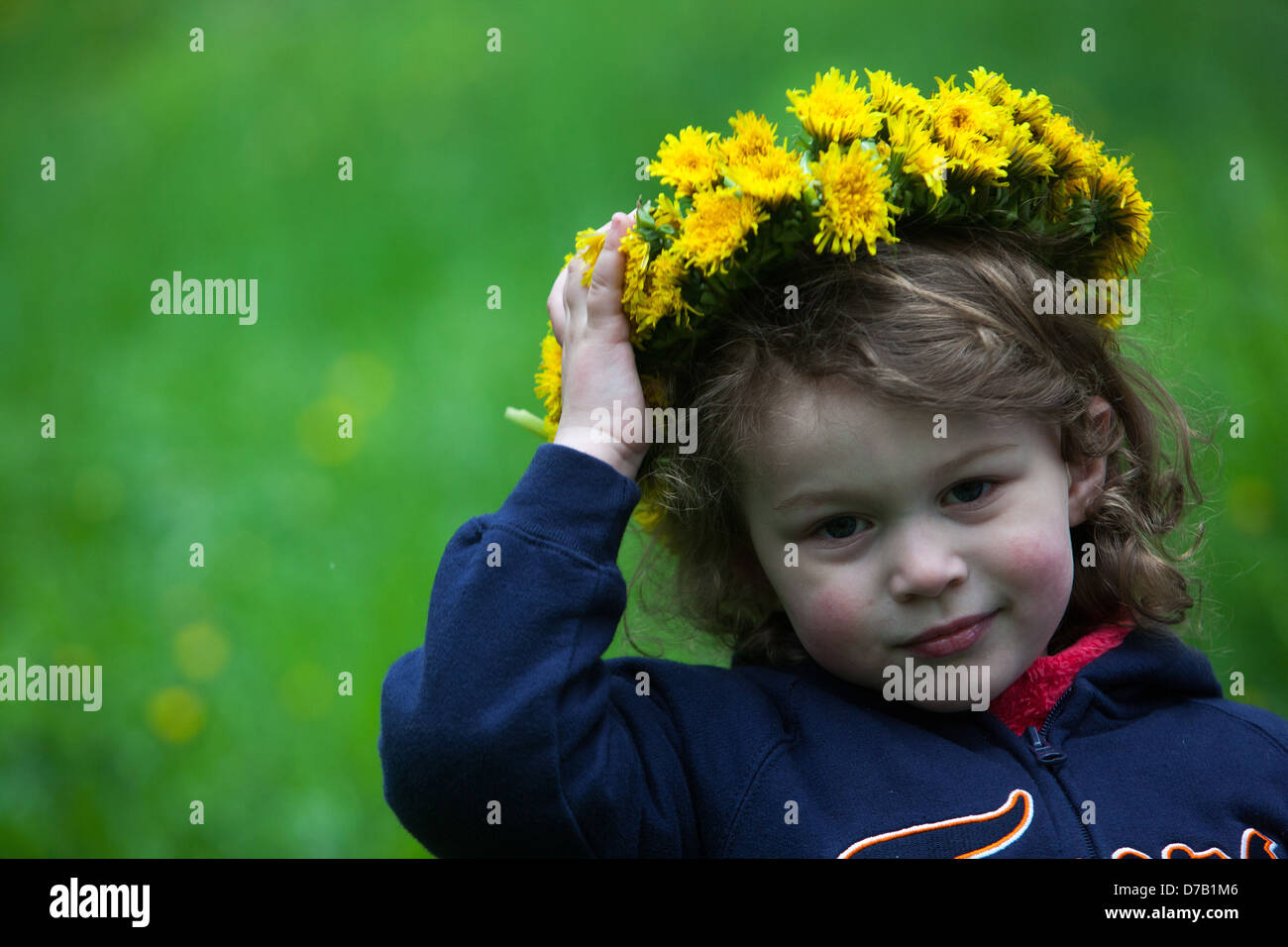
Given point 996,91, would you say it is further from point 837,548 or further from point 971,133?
point 837,548

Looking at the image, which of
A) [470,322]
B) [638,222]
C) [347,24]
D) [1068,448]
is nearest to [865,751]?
[1068,448]

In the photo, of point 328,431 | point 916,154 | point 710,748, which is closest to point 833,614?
point 710,748

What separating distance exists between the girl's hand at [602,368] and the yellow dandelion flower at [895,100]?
0.36 metres

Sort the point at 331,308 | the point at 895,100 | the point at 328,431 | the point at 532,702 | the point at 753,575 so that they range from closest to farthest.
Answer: the point at 532,702
the point at 895,100
the point at 753,575
the point at 328,431
the point at 331,308

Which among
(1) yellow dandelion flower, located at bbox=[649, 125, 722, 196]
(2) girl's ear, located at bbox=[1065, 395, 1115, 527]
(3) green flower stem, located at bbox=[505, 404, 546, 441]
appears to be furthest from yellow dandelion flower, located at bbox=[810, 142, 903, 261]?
(3) green flower stem, located at bbox=[505, 404, 546, 441]

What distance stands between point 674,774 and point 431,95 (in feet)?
11.2

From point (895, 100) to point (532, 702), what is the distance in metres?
0.88

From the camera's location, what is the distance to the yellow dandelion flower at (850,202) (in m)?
1.47

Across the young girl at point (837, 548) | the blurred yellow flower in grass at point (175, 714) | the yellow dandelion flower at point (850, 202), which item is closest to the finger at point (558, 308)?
the young girl at point (837, 548)

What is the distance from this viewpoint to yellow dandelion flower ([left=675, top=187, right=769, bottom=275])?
1.47 m

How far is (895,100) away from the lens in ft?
5.18

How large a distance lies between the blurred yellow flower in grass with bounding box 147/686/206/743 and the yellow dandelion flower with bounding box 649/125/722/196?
205 cm

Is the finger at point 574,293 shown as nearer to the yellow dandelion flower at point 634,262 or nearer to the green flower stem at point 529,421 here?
the yellow dandelion flower at point 634,262

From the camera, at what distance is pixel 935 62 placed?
13.8 feet
